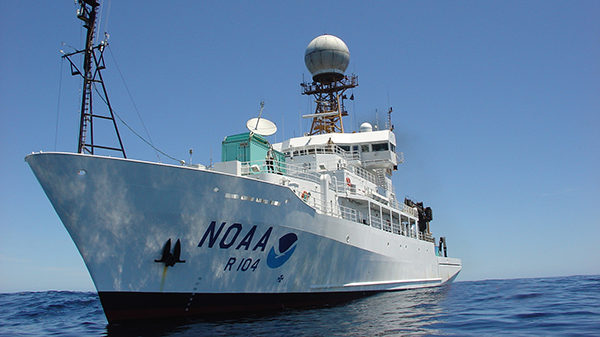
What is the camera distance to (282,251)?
1549cm

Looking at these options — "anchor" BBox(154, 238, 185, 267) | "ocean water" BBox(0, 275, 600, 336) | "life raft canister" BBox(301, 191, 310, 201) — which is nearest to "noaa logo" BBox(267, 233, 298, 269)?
"ocean water" BBox(0, 275, 600, 336)

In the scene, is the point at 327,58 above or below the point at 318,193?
above

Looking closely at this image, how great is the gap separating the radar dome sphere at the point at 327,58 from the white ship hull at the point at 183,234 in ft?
66.3

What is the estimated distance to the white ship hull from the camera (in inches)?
491

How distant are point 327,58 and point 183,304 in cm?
2494

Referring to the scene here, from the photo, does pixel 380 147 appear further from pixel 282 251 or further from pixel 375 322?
pixel 375 322

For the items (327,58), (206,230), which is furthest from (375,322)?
(327,58)

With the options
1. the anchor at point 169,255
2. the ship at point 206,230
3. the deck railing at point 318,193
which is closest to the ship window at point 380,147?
the deck railing at point 318,193

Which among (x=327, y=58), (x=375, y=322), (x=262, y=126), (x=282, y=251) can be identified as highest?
(x=327, y=58)

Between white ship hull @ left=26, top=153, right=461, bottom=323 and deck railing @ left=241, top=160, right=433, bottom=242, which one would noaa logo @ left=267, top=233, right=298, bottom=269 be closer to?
white ship hull @ left=26, top=153, right=461, bottom=323

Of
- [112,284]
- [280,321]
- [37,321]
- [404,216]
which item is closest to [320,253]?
[280,321]

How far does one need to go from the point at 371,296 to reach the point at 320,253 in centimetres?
559

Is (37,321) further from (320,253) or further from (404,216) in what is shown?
(404,216)

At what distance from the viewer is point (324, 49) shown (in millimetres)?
33938
